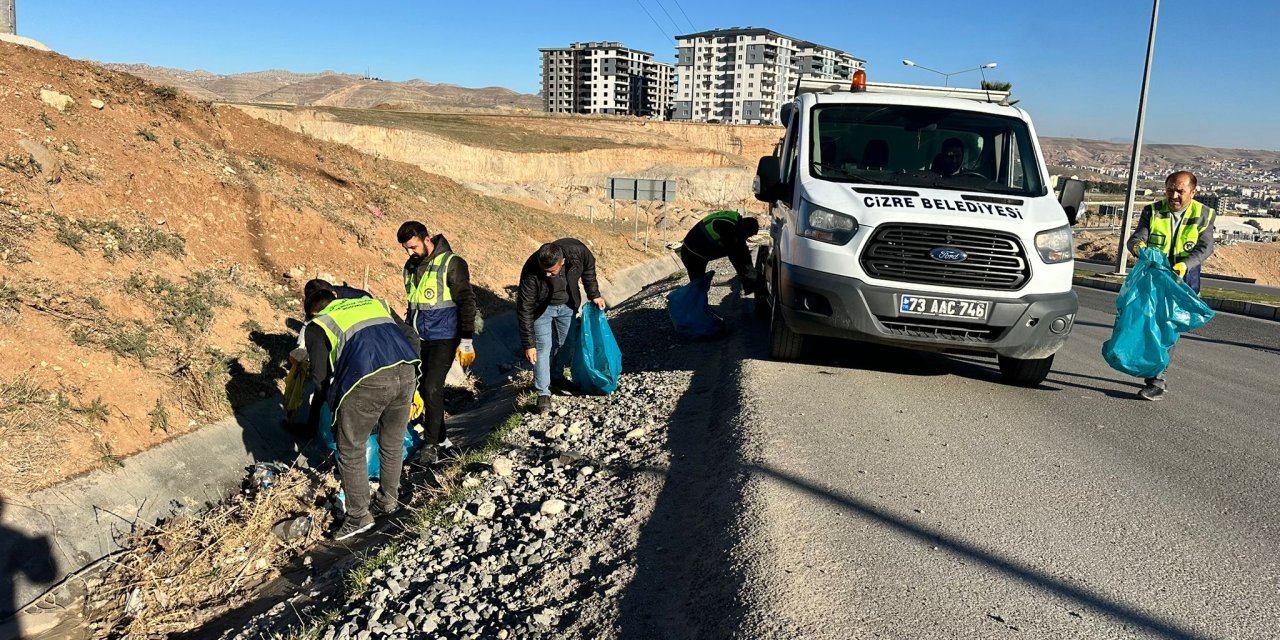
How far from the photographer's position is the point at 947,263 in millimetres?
5629

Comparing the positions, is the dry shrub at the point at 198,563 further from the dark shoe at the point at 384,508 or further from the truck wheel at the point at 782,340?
the truck wheel at the point at 782,340

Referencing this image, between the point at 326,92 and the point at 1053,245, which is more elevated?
the point at 326,92

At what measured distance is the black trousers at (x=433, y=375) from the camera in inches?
247

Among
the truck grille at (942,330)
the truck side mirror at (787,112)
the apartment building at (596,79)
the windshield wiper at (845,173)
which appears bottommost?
the truck grille at (942,330)

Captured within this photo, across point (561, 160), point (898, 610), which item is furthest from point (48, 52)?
point (561, 160)

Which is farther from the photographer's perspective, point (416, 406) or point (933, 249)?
point (416, 406)

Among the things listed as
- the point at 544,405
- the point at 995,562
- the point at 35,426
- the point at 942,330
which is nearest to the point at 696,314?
the point at 544,405

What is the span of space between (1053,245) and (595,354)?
375 centimetres

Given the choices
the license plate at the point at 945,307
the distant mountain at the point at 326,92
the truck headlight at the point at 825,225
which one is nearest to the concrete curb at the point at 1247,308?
the license plate at the point at 945,307

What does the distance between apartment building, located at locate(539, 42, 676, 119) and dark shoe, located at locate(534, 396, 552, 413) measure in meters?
120

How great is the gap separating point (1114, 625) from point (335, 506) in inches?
199

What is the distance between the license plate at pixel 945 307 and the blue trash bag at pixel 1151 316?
1.39 meters

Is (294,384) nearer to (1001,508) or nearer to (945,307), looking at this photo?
(945,307)

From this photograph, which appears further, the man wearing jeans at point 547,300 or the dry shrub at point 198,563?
the man wearing jeans at point 547,300
